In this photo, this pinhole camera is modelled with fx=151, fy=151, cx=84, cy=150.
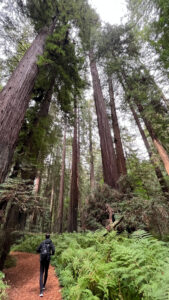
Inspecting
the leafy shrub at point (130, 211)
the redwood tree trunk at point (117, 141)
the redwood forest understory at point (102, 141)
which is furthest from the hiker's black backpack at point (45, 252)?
the redwood tree trunk at point (117, 141)

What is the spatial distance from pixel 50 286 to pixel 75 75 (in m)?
7.08

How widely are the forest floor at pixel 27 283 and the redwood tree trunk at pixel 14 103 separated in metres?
3.01

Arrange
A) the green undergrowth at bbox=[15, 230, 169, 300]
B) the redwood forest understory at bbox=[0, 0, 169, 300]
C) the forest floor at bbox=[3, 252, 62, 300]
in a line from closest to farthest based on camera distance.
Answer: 1. the green undergrowth at bbox=[15, 230, 169, 300]
2. the redwood forest understory at bbox=[0, 0, 169, 300]
3. the forest floor at bbox=[3, 252, 62, 300]

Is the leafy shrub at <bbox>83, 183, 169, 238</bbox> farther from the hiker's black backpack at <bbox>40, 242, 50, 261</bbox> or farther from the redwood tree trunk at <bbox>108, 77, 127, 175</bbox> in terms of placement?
the redwood tree trunk at <bbox>108, 77, 127, 175</bbox>

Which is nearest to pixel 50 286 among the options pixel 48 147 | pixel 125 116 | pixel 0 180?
pixel 0 180

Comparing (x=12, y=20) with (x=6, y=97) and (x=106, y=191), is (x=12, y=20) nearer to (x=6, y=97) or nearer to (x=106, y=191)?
(x=6, y=97)

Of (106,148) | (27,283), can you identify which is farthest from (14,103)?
(27,283)

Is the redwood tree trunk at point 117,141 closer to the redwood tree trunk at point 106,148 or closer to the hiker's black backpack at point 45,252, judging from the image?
the redwood tree trunk at point 106,148

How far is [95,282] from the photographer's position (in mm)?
2500

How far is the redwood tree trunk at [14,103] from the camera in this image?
3570 millimetres

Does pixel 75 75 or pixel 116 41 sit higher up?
pixel 116 41

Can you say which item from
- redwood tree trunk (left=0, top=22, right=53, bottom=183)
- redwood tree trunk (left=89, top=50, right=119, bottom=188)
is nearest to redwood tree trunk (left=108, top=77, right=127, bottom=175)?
redwood tree trunk (left=89, top=50, right=119, bottom=188)

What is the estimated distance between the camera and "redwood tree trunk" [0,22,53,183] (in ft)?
11.7

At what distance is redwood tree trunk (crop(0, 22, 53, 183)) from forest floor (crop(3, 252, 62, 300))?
3.01 meters
